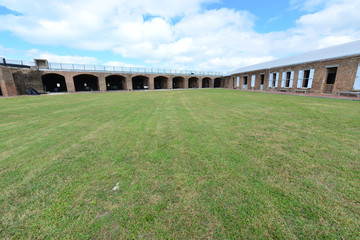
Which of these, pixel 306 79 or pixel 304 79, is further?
pixel 304 79

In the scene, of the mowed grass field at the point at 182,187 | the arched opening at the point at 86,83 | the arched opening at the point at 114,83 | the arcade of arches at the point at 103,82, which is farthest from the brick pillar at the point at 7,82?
the mowed grass field at the point at 182,187

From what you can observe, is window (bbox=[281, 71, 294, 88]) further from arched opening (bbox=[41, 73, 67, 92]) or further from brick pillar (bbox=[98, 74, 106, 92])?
arched opening (bbox=[41, 73, 67, 92])

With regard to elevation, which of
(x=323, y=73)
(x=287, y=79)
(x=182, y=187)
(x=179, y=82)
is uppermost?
(x=179, y=82)

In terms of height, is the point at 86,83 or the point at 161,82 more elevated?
the point at 161,82

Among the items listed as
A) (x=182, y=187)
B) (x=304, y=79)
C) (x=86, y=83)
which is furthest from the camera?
(x=86, y=83)

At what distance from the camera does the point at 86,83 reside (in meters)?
37.5

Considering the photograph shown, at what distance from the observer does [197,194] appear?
2.13m

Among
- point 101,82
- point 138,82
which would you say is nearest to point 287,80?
point 101,82

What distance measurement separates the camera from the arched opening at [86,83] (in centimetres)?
3653

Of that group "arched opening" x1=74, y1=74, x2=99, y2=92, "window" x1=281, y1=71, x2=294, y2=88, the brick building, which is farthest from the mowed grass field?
"arched opening" x1=74, y1=74, x2=99, y2=92

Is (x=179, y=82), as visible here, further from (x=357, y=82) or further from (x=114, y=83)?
(x=357, y=82)

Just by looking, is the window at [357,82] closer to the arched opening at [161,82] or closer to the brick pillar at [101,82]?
the arched opening at [161,82]

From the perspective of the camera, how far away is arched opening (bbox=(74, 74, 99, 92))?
120 feet

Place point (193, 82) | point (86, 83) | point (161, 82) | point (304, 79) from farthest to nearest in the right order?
1. point (193, 82)
2. point (161, 82)
3. point (86, 83)
4. point (304, 79)
